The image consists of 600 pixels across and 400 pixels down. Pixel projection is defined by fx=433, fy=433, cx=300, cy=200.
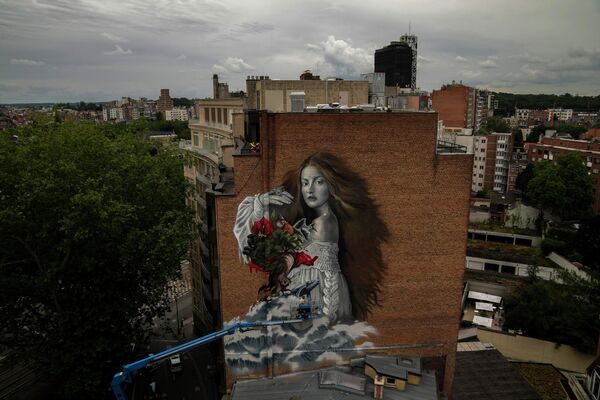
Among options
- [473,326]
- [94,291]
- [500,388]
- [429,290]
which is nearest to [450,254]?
[429,290]

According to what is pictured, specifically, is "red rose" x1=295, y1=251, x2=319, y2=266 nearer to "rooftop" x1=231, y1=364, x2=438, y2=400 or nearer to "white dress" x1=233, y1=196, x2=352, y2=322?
"white dress" x1=233, y1=196, x2=352, y2=322

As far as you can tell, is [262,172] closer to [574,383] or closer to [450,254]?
[450,254]

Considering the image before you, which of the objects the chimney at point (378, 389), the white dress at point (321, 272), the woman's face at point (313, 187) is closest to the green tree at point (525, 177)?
the white dress at point (321, 272)

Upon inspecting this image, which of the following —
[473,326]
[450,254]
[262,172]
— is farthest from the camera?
[473,326]

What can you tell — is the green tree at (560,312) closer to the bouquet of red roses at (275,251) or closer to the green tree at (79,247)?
the bouquet of red roses at (275,251)

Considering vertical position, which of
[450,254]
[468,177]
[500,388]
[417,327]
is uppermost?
[468,177]

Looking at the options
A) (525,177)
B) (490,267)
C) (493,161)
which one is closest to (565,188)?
(525,177)
